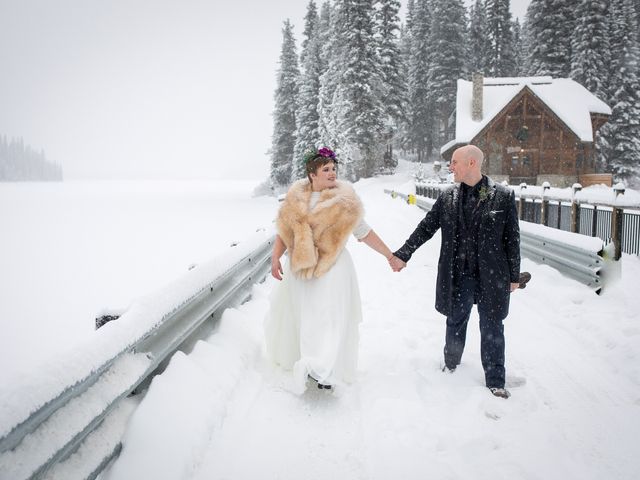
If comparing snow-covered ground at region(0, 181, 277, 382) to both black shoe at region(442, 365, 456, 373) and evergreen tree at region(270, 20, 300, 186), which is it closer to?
black shoe at region(442, 365, 456, 373)

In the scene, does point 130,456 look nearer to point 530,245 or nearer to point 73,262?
point 530,245

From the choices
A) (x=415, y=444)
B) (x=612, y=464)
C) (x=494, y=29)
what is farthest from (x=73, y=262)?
(x=494, y=29)

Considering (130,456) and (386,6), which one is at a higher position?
(386,6)

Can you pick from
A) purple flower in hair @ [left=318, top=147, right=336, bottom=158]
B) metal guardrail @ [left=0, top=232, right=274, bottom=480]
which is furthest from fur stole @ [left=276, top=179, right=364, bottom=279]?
metal guardrail @ [left=0, top=232, right=274, bottom=480]

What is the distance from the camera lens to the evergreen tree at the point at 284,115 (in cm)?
4703

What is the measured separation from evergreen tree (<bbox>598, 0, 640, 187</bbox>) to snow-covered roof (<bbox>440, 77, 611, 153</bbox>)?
4.25 m

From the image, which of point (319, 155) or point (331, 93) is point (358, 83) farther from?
point (319, 155)

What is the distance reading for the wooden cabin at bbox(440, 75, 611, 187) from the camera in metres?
32.6

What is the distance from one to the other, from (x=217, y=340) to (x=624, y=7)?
172 feet

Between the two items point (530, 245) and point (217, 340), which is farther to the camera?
point (530, 245)

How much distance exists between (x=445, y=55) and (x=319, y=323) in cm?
5491

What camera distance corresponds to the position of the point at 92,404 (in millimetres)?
2088

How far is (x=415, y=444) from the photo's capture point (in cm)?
285

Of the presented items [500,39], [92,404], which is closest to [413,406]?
[92,404]
